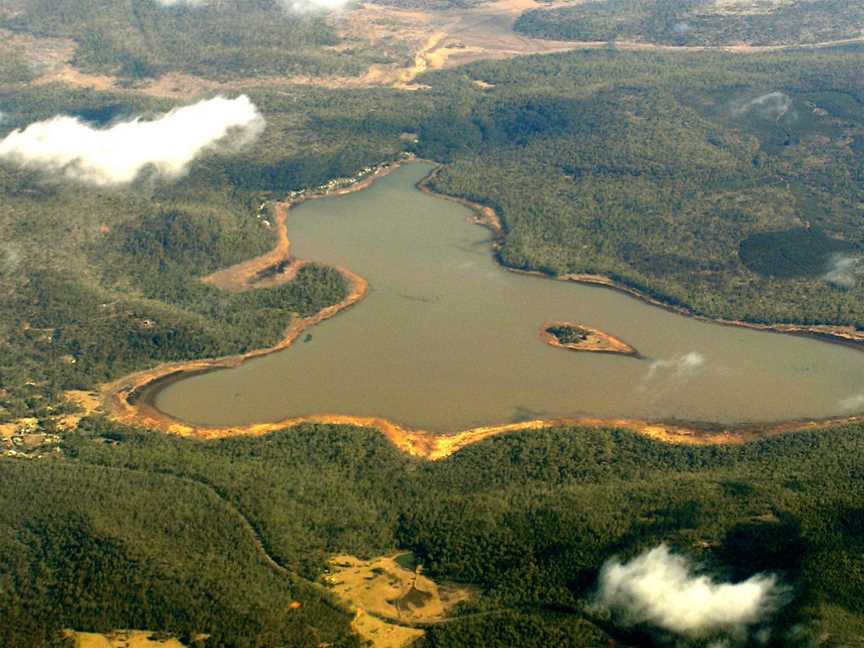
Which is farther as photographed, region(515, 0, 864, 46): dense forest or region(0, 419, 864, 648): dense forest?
region(515, 0, 864, 46): dense forest

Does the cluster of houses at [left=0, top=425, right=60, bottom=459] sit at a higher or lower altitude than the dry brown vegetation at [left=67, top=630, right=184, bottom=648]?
higher

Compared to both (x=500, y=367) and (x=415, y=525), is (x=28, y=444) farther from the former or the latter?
(x=500, y=367)

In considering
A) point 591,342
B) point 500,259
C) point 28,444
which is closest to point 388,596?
point 28,444

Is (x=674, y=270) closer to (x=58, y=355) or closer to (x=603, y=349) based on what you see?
(x=603, y=349)

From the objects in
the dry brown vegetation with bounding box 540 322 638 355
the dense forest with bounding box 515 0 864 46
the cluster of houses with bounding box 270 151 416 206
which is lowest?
the dry brown vegetation with bounding box 540 322 638 355

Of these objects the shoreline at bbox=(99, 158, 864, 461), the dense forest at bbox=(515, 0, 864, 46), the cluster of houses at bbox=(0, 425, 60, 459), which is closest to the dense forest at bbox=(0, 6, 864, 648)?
the cluster of houses at bbox=(0, 425, 60, 459)

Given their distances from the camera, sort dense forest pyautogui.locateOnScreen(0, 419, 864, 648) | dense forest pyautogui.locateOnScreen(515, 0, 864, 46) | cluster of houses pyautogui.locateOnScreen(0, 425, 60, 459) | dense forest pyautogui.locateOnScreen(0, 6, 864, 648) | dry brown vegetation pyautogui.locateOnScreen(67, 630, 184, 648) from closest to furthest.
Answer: dry brown vegetation pyautogui.locateOnScreen(67, 630, 184, 648), dense forest pyautogui.locateOnScreen(0, 419, 864, 648), dense forest pyautogui.locateOnScreen(0, 6, 864, 648), cluster of houses pyautogui.locateOnScreen(0, 425, 60, 459), dense forest pyautogui.locateOnScreen(515, 0, 864, 46)

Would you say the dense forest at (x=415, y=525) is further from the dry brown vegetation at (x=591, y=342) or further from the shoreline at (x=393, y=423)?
the dry brown vegetation at (x=591, y=342)

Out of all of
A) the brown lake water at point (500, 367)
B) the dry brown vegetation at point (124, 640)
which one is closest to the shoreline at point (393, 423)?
the brown lake water at point (500, 367)

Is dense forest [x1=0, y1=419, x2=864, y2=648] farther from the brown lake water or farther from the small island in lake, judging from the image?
the small island in lake
